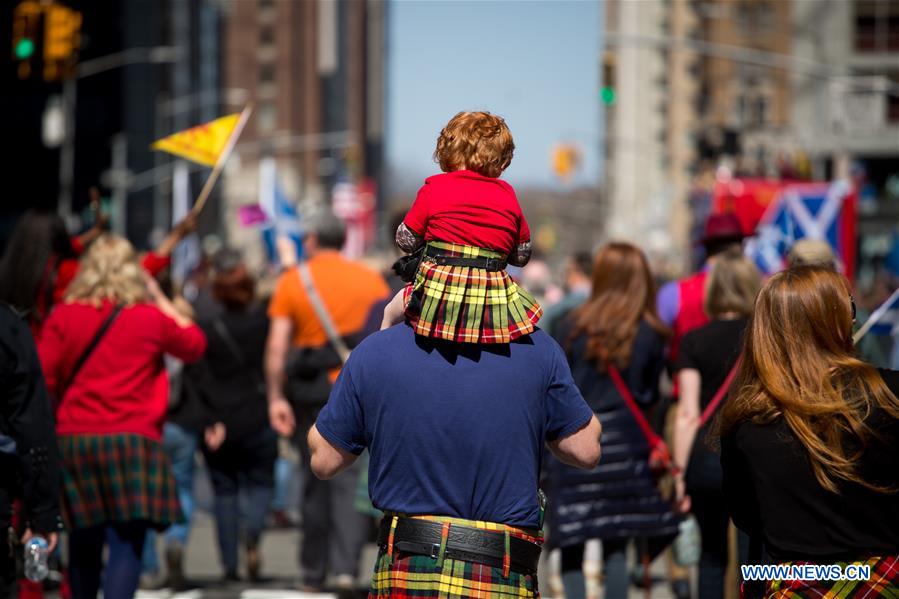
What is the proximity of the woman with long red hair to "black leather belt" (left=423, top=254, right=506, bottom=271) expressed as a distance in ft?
10.0

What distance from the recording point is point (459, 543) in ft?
13.3

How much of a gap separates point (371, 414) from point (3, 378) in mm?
1900

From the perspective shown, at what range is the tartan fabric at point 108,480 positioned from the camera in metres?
6.76

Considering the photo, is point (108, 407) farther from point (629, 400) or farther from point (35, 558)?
point (629, 400)

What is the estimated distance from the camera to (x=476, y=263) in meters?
4.16

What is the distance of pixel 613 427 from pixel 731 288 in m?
0.89

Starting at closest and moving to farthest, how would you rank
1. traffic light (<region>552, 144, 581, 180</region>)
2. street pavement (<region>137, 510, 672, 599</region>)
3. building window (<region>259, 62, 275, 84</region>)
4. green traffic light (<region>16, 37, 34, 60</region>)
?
street pavement (<region>137, 510, 672, 599</region>)
green traffic light (<region>16, 37, 34, 60</region>)
traffic light (<region>552, 144, 581, 180</region>)
building window (<region>259, 62, 275, 84</region>)

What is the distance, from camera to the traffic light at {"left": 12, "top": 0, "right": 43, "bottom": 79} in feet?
62.0

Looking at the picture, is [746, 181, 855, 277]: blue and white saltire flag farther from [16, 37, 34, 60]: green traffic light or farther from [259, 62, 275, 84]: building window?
[259, 62, 275, 84]: building window

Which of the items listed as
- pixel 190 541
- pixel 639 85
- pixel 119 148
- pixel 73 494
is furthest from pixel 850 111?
pixel 639 85

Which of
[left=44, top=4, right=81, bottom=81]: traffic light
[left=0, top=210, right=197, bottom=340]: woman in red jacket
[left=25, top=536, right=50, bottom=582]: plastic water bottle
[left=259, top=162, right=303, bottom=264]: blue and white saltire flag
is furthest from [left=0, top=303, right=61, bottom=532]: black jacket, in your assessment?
[left=44, top=4, right=81, bottom=81]: traffic light

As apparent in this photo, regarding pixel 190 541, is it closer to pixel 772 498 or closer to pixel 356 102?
pixel 772 498

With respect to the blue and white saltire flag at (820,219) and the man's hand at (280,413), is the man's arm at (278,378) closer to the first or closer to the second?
the man's hand at (280,413)

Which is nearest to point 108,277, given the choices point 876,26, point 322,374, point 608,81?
point 322,374
